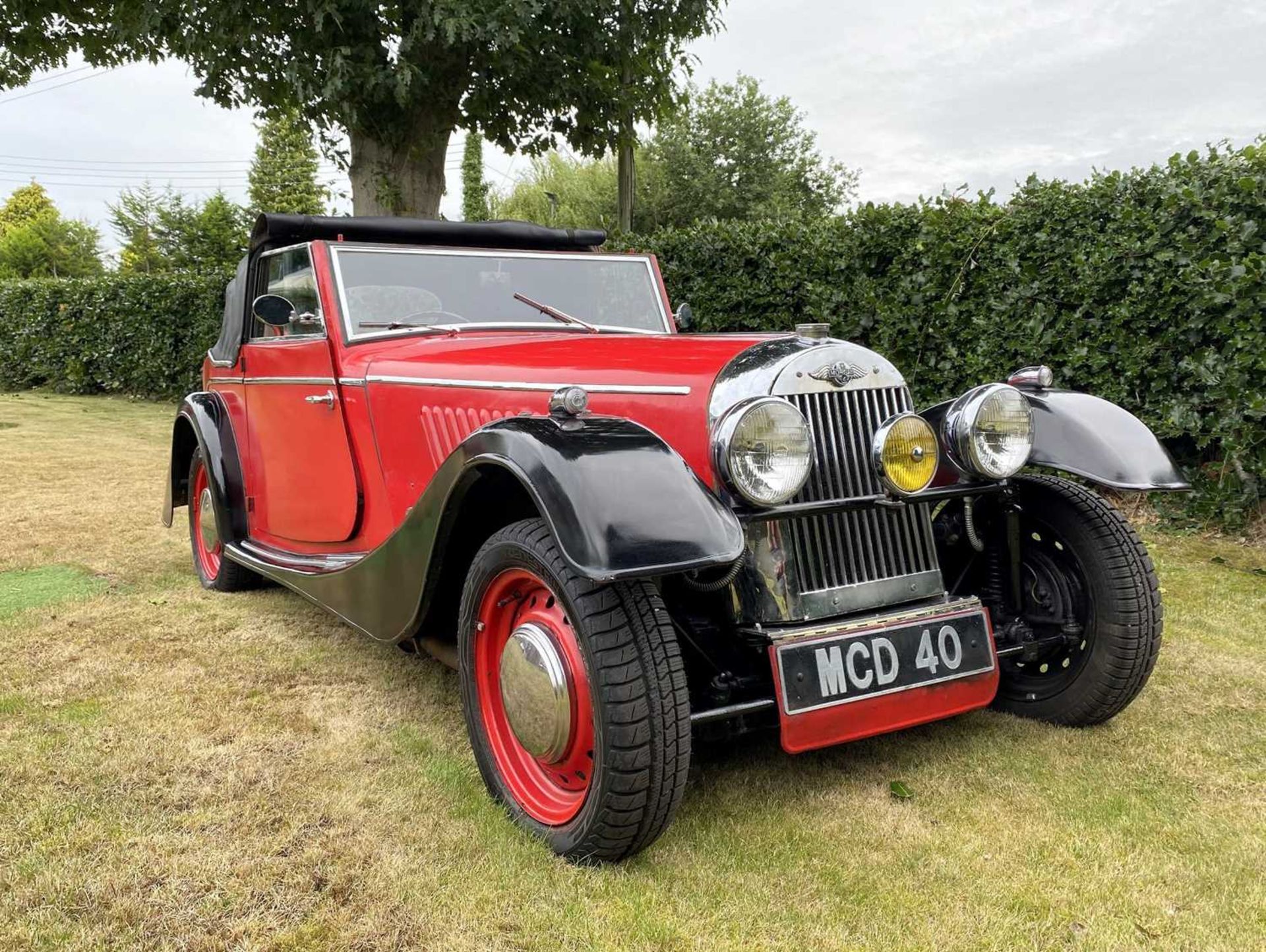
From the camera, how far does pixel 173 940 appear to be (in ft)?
5.83

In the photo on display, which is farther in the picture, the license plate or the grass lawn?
the license plate

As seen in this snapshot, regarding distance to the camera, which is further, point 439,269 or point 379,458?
point 439,269

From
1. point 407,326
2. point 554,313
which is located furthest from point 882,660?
point 407,326

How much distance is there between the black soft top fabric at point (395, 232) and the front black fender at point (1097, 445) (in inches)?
78.0

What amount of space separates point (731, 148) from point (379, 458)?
2972 cm

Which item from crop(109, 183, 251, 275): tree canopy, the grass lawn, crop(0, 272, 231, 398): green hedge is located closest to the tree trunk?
crop(0, 272, 231, 398): green hedge

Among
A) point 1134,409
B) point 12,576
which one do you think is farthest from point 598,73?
point 12,576

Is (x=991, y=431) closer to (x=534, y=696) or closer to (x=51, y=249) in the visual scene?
(x=534, y=696)

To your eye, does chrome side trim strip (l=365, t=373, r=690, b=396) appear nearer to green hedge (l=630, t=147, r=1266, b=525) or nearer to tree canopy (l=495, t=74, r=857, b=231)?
green hedge (l=630, t=147, r=1266, b=525)

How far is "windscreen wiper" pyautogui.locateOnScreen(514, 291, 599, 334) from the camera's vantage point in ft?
11.4

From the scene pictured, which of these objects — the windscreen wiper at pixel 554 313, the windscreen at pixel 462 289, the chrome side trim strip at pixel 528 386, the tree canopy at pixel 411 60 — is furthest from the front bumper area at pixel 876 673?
the tree canopy at pixel 411 60

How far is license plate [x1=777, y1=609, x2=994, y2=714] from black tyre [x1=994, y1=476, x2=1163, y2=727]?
0.46m

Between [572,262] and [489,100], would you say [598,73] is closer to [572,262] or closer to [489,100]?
[489,100]

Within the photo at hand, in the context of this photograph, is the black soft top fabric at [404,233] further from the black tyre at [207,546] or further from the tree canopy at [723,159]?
the tree canopy at [723,159]
